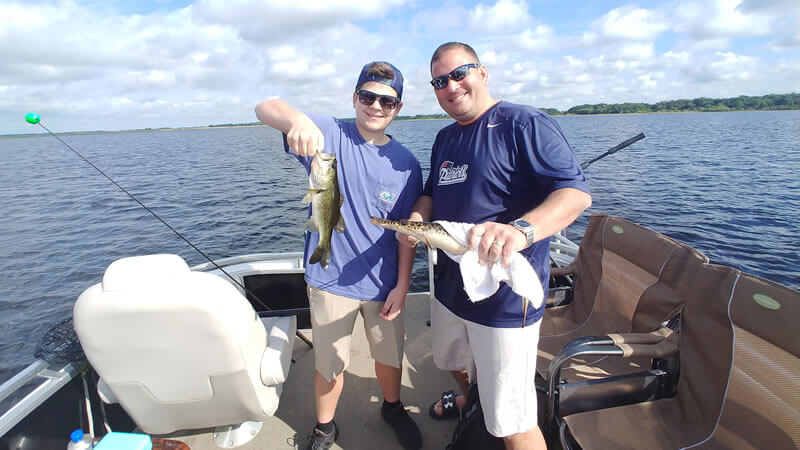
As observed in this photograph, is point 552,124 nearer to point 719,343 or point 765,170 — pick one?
point 719,343

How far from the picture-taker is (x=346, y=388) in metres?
3.68

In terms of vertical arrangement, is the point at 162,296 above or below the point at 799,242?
above

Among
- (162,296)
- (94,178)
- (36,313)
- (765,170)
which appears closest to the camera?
(162,296)

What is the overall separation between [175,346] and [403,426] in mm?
1898

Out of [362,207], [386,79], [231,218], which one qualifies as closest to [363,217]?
[362,207]

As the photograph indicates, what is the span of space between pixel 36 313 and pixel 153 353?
912 cm

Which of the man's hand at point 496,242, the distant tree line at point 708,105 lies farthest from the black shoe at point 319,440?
the distant tree line at point 708,105

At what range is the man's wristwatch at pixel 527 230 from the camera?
1845mm

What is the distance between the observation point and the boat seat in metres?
2.05

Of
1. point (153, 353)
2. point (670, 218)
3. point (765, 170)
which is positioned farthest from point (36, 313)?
point (765, 170)

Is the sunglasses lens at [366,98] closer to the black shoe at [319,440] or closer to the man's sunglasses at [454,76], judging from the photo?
the man's sunglasses at [454,76]

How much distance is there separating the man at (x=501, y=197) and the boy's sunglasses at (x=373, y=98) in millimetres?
318

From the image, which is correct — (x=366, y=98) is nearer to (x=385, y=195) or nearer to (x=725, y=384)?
(x=385, y=195)

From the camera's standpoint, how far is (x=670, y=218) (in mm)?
12453
